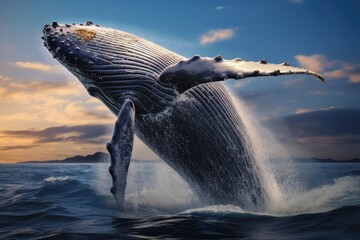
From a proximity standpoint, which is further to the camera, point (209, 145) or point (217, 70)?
point (209, 145)

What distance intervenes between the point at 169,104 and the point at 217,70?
1483mm

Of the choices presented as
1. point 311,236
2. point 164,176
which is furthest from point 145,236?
point 164,176

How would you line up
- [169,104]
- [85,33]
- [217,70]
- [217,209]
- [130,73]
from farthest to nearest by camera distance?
1. [217,209]
2. [85,33]
3. [169,104]
4. [130,73]
5. [217,70]

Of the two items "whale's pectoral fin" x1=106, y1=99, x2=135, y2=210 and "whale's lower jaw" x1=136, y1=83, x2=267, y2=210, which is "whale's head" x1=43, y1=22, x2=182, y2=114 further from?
"whale's pectoral fin" x1=106, y1=99, x2=135, y2=210

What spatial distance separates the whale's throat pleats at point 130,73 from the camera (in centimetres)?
747

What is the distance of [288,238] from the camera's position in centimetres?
621

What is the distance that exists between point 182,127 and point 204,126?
1.56ft

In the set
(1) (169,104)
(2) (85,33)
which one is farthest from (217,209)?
(2) (85,33)

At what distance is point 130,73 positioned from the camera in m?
7.49

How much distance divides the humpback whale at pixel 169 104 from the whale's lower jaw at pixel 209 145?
2 cm

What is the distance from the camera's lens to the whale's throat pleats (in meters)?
7.47

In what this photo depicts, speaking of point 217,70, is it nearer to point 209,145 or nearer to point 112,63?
point 209,145

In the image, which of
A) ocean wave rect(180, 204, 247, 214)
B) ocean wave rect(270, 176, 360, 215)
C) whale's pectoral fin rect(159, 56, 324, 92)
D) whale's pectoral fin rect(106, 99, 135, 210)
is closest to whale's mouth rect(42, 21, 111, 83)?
whale's pectoral fin rect(106, 99, 135, 210)

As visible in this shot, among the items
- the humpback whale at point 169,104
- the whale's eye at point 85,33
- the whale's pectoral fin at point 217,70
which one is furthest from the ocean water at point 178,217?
the whale's eye at point 85,33
